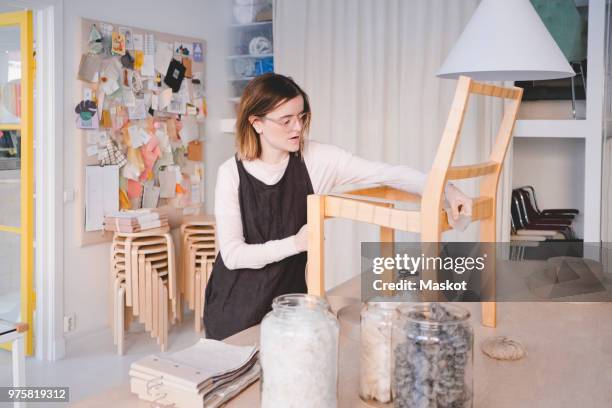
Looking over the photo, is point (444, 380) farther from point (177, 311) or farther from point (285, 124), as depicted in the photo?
point (177, 311)

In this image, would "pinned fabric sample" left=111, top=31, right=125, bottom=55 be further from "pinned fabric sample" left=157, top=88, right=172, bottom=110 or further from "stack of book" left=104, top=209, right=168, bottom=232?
"stack of book" left=104, top=209, right=168, bottom=232

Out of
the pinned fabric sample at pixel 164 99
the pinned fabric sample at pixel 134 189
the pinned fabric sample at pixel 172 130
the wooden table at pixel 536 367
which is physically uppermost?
the pinned fabric sample at pixel 164 99

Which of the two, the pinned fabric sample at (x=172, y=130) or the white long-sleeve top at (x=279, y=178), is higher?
the pinned fabric sample at (x=172, y=130)

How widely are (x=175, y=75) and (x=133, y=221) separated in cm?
115

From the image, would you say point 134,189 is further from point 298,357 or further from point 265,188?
point 298,357

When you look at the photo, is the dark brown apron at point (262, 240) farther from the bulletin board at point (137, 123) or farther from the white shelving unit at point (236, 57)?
the white shelving unit at point (236, 57)

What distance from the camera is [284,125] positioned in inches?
75.9

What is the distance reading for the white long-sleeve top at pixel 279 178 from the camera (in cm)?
179

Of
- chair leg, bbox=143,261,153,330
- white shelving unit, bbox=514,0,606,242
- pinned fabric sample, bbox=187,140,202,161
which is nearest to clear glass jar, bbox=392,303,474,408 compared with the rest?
white shelving unit, bbox=514,0,606,242

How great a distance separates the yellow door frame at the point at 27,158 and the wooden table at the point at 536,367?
268 centimetres

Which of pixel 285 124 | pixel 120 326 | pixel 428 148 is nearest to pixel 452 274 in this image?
pixel 285 124

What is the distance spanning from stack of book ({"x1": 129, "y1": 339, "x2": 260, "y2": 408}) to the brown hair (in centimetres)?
89

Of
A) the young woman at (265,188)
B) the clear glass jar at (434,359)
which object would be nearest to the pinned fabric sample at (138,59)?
the young woman at (265,188)

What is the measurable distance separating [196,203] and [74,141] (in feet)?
3.62
